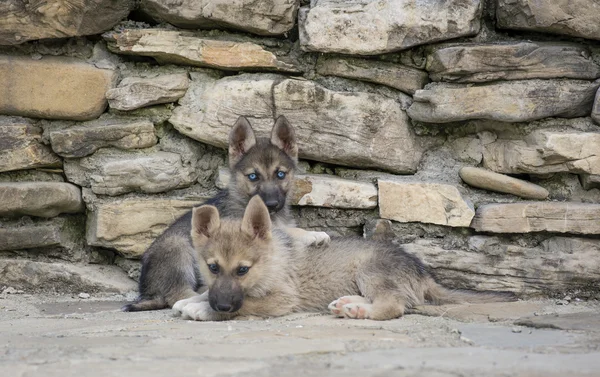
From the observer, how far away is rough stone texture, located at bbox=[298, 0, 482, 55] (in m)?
5.55

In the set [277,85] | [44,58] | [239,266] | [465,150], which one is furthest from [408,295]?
[44,58]

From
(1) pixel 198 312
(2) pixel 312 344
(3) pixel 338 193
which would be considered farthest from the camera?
(3) pixel 338 193

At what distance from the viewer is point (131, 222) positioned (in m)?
6.04

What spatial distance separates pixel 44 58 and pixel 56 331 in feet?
7.73

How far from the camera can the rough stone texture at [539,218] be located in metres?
5.39

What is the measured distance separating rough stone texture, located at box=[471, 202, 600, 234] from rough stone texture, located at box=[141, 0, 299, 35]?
72.2 inches

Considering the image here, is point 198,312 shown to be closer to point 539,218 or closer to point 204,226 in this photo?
point 204,226

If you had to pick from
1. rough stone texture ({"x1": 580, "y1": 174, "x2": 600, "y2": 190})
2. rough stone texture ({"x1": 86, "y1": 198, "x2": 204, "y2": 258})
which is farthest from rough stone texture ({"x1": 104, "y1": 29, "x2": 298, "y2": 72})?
rough stone texture ({"x1": 580, "y1": 174, "x2": 600, "y2": 190})

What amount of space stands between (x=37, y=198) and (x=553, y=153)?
11.3 ft

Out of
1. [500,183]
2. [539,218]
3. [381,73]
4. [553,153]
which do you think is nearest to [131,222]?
[381,73]

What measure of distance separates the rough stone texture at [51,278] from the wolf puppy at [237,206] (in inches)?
19.4

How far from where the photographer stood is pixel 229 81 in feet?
19.7

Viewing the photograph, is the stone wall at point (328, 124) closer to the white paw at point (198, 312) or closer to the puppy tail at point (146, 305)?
the puppy tail at point (146, 305)

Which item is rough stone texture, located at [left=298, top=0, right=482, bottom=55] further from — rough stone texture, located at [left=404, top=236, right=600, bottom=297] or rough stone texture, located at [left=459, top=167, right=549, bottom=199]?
rough stone texture, located at [left=404, top=236, right=600, bottom=297]
